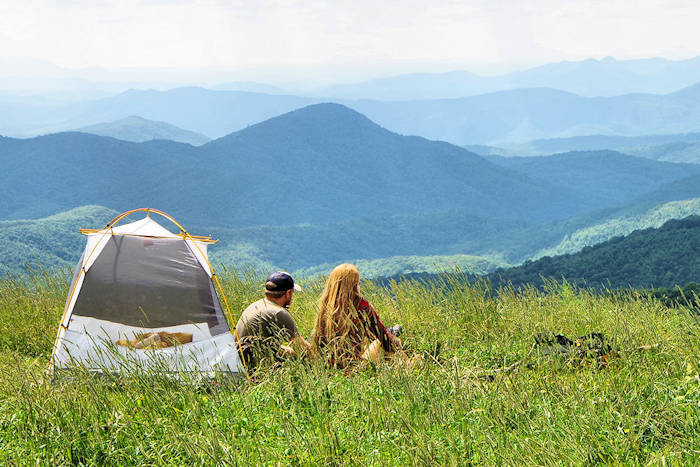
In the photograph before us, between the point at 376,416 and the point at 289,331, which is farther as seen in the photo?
the point at 289,331

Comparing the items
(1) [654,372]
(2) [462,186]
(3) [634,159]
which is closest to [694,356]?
(1) [654,372]

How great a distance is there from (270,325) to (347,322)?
0.68 m

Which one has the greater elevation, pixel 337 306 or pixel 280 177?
Result: pixel 337 306

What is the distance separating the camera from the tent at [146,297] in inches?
199

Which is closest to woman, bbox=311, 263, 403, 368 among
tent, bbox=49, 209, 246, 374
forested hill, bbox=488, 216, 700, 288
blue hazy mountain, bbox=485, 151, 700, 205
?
tent, bbox=49, 209, 246, 374

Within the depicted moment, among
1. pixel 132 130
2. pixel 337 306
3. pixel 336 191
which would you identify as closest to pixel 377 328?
pixel 337 306

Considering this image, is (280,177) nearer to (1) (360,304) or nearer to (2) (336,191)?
(2) (336,191)

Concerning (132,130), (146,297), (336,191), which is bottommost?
(336,191)

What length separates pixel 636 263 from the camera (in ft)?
99.1

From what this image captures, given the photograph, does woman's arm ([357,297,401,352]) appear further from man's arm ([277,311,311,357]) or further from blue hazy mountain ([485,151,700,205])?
blue hazy mountain ([485,151,700,205])

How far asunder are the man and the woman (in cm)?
19

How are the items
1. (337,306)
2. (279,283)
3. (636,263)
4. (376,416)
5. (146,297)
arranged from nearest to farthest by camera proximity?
(376,416)
(337,306)
(279,283)
(146,297)
(636,263)

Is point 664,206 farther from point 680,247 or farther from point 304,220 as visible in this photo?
point 304,220

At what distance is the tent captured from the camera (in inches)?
199
